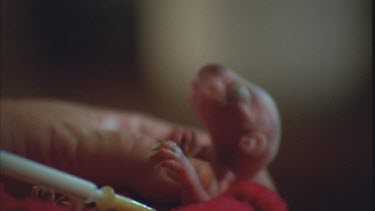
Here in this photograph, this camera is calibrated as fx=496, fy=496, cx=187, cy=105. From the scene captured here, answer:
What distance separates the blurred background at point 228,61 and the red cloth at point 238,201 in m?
0.27

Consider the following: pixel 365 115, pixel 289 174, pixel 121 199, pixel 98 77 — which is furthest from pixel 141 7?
pixel 121 199

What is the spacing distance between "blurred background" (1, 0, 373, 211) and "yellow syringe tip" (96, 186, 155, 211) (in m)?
0.39

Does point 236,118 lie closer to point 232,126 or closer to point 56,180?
point 232,126

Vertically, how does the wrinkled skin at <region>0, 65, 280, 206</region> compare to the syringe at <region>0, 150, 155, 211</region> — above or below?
below

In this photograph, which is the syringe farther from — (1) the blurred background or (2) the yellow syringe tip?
(1) the blurred background

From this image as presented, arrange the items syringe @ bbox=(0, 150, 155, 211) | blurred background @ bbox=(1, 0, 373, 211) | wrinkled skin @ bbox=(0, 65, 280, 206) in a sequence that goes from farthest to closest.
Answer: blurred background @ bbox=(1, 0, 373, 211) < wrinkled skin @ bbox=(0, 65, 280, 206) < syringe @ bbox=(0, 150, 155, 211)

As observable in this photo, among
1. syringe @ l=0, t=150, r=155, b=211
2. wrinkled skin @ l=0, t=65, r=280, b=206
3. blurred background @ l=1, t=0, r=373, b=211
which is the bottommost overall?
blurred background @ l=1, t=0, r=373, b=211

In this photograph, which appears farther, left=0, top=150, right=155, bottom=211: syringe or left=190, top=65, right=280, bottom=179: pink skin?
left=190, top=65, right=280, bottom=179: pink skin

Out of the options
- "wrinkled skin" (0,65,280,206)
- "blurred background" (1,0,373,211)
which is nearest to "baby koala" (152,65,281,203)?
"wrinkled skin" (0,65,280,206)

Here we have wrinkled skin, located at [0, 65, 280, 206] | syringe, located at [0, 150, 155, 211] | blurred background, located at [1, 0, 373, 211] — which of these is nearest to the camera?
syringe, located at [0, 150, 155, 211]

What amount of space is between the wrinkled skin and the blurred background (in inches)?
9.5

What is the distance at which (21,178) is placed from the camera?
30 centimetres

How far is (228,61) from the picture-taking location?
1012 millimetres

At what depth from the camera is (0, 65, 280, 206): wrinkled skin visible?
417 mm
